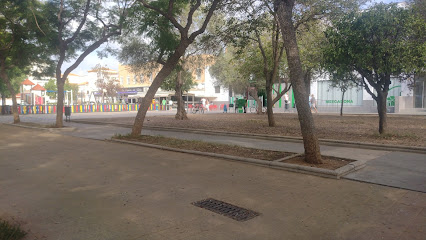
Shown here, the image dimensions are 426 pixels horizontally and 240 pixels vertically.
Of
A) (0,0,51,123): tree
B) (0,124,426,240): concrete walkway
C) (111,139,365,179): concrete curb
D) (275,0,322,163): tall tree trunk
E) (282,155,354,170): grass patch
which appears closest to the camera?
(0,124,426,240): concrete walkway

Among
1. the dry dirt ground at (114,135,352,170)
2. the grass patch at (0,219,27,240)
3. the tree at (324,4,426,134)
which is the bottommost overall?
the grass patch at (0,219,27,240)

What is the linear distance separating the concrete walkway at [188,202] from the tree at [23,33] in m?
10.1

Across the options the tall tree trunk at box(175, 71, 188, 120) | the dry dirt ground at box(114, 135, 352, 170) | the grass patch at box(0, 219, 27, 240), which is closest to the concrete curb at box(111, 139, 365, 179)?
the dry dirt ground at box(114, 135, 352, 170)

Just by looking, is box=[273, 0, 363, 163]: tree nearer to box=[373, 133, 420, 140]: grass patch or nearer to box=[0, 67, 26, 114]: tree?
box=[373, 133, 420, 140]: grass patch

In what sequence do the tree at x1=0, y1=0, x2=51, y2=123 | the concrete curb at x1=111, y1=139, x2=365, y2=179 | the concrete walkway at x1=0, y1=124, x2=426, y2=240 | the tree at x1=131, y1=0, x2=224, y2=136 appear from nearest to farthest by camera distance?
the concrete walkway at x1=0, y1=124, x2=426, y2=240 → the concrete curb at x1=111, y1=139, x2=365, y2=179 → the tree at x1=131, y1=0, x2=224, y2=136 → the tree at x1=0, y1=0, x2=51, y2=123

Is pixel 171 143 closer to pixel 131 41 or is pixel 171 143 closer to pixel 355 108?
pixel 131 41

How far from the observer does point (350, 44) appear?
967cm

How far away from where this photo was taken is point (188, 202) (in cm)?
472

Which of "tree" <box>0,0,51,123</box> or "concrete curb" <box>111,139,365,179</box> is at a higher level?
"tree" <box>0,0,51,123</box>

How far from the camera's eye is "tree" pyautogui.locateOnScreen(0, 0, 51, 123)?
14.7 metres

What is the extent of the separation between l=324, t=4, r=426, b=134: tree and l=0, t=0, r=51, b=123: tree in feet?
43.2

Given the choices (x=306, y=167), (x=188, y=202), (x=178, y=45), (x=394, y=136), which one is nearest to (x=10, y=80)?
(x=178, y=45)

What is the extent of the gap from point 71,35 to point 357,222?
1639 centimetres

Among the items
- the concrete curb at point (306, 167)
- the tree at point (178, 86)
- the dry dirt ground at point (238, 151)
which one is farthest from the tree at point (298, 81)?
the tree at point (178, 86)
